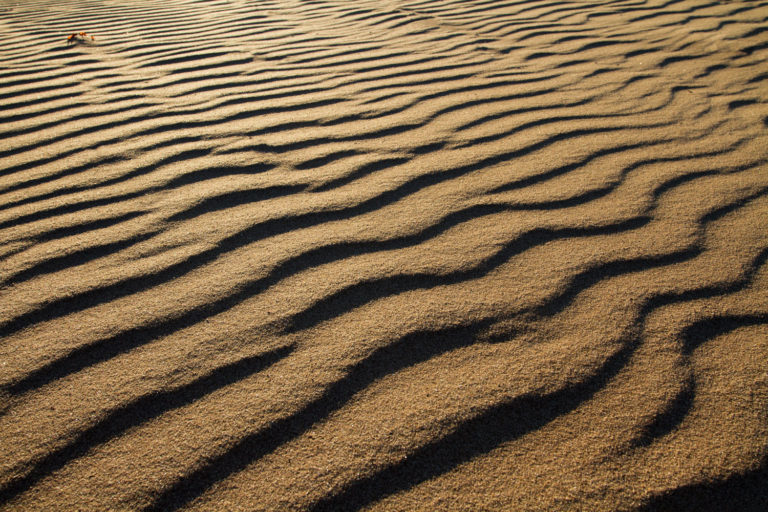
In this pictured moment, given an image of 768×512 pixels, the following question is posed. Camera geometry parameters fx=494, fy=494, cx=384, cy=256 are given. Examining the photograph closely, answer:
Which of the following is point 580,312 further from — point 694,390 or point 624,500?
point 624,500

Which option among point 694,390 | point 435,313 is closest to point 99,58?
point 435,313

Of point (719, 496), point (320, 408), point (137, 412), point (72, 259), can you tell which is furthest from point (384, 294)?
point (72, 259)

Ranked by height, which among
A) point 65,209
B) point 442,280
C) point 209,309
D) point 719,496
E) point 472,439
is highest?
point 65,209

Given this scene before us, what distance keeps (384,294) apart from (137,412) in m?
0.65

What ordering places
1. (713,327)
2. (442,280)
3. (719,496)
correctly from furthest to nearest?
1. (442,280)
2. (713,327)
3. (719,496)

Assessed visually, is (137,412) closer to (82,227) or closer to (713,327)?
(82,227)

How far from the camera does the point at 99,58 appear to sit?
10.4ft

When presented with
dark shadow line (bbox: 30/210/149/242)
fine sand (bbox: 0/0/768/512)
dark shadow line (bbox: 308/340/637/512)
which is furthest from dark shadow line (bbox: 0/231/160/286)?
dark shadow line (bbox: 308/340/637/512)

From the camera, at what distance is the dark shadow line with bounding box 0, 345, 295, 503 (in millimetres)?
966

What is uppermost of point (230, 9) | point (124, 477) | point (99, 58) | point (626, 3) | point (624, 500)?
point (230, 9)

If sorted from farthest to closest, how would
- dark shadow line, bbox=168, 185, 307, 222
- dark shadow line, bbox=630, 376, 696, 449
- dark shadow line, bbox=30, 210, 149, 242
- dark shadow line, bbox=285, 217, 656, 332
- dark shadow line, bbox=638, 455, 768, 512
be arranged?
1. dark shadow line, bbox=168, 185, 307, 222
2. dark shadow line, bbox=30, 210, 149, 242
3. dark shadow line, bbox=285, 217, 656, 332
4. dark shadow line, bbox=630, 376, 696, 449
5. dark shadow line, bbox=638, 455, 768, 512

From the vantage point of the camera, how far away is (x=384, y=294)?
1.36 metres

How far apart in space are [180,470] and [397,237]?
2.91ft

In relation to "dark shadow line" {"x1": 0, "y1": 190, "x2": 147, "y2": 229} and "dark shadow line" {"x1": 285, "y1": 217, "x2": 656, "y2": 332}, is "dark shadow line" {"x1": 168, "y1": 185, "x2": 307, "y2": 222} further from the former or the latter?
"dark shadow line" {"x1": 285, "y1": 217, "x2": 656, "y2": 332}
